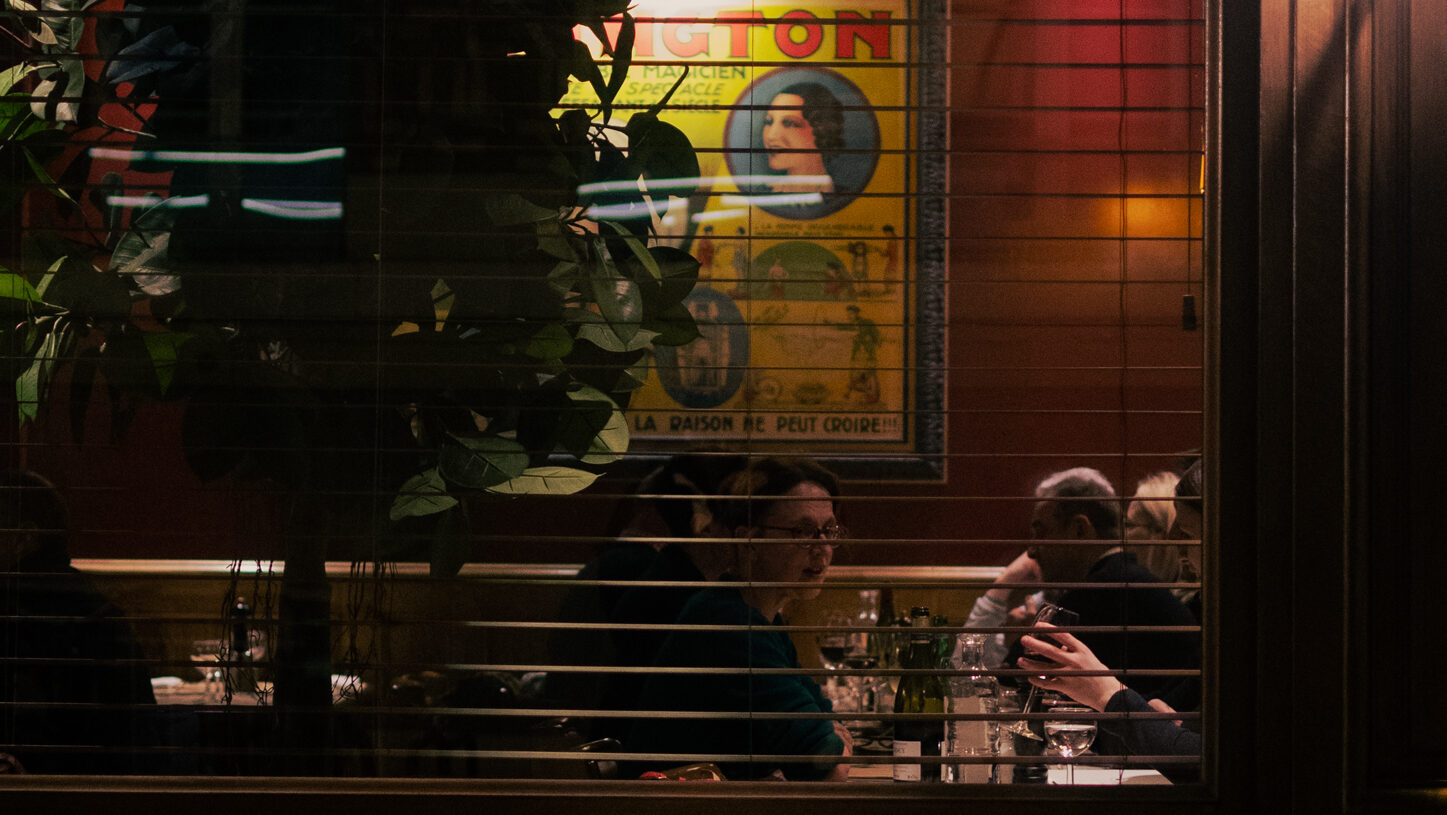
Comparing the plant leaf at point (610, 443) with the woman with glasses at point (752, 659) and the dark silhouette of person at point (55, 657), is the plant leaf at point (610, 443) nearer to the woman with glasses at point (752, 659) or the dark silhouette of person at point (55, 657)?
the woman with glasses at point (752, 659)

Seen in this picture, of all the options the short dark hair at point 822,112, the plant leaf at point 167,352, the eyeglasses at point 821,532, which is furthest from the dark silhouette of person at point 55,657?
the short dark hair at point 822,112

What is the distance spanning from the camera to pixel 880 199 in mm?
1370

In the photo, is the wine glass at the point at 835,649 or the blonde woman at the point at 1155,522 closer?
the blonde woman at the point at 1155,522

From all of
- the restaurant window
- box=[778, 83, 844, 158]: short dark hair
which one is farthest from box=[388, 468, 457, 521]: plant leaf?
box=[778, 83, 844, 158]: short dark hair

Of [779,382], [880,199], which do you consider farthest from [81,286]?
[880,199]

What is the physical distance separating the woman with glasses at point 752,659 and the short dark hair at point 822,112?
43 cm

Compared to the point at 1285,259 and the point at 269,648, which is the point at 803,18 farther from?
the point at 269,648

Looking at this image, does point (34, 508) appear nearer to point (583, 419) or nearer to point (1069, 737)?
point (583, 419)

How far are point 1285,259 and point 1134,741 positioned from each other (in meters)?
0.66

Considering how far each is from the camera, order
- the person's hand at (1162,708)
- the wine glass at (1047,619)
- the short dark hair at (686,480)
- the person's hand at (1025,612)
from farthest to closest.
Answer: the person's hand at (1025,612)
the wine glass at (1047,619)
the short dark hair at (686,480)
the person's hand at (1162,708)

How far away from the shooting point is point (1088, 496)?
1289 mm

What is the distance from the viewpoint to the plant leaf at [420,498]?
51.0 inches

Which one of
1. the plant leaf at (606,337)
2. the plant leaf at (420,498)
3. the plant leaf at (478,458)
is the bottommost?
the plant leaf at (420,498)

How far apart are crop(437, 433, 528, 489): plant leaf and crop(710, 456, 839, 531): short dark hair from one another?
26 cm
